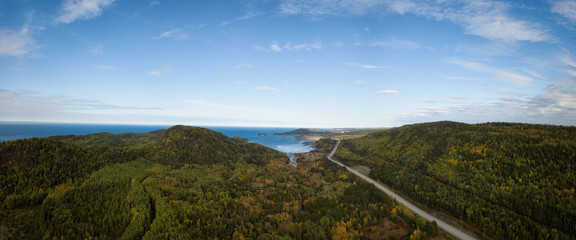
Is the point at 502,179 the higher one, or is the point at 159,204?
the point at 502,179

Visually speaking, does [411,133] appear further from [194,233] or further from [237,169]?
[194,233]

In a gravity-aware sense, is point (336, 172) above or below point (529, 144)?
below

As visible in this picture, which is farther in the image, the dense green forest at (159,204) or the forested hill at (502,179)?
the forested hill at (502,179)

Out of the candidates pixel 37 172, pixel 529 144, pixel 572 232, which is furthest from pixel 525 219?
pixel 37 172

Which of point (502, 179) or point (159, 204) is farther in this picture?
point (502, 179)
